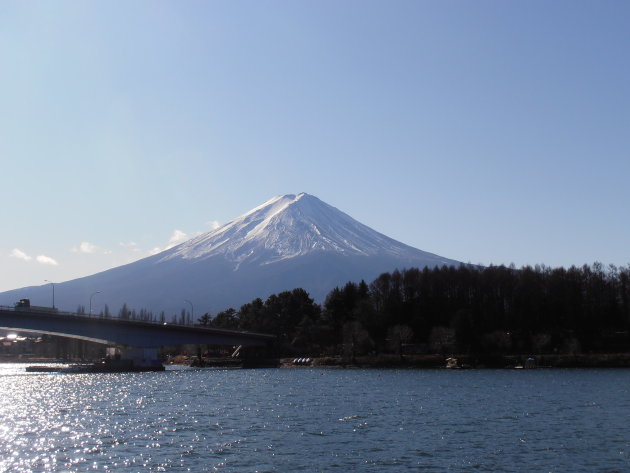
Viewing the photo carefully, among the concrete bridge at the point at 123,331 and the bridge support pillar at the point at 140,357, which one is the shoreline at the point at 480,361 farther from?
the bridge support pillar at the point at 140,357

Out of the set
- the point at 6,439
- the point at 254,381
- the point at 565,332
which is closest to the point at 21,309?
the point at 254,381

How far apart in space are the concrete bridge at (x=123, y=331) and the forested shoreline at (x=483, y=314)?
1709 cm

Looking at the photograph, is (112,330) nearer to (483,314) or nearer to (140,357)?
(140,357)

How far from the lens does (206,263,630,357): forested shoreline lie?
109 metres

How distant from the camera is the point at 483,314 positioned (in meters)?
115

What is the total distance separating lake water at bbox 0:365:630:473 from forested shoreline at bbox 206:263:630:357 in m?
43.4

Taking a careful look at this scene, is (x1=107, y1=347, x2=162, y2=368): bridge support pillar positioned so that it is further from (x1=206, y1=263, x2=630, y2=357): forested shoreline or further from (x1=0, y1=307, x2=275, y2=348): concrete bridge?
(x1=206, y1=263, x2=630, y2=357): forested shoreline

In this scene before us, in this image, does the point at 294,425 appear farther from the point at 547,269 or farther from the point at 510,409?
the point at 547,269

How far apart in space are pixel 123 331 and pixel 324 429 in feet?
244

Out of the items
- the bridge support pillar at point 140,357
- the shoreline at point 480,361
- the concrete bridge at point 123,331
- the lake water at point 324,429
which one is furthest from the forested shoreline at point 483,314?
the lake water at point 324,429

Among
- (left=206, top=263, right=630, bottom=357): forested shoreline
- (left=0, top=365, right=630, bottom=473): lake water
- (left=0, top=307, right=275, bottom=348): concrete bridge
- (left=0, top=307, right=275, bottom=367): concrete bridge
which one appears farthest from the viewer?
(left=206, top=263, right=630, bottom=357): forested shoreline

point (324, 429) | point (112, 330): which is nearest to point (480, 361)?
point (112, 330)

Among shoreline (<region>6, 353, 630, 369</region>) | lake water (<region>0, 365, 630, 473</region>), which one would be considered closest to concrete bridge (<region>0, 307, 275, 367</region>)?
shoreline (<region>6, 353, 630, 369</region>)

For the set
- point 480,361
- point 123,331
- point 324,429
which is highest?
point 123,331
